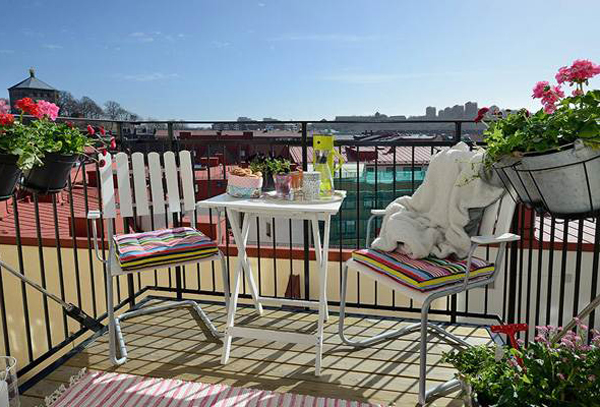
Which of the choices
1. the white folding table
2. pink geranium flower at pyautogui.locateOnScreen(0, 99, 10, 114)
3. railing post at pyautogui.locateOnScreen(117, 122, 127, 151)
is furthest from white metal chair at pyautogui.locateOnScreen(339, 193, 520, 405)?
railing post at pyautogui.locateOnScreen(117, 122, 127, 151)

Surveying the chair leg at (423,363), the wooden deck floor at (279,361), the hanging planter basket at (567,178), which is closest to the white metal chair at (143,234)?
the wooden deck floor at (279,361)

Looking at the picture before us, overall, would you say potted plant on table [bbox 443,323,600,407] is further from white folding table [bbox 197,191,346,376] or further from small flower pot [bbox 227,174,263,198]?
small flower pot [bbox 227,174,263,198]

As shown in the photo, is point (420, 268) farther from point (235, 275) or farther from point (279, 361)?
point (235, 275)

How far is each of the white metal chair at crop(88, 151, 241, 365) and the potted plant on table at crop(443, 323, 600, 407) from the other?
1572mm

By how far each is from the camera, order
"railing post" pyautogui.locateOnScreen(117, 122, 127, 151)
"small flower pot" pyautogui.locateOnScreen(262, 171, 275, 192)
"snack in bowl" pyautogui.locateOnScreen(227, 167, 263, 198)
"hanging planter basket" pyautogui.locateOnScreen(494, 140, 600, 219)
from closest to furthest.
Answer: "hanging planter basket" pyautogui.locateOnScreen(494, 140, 600, 219) < "snack in bowl" pyautogui.locateOnScreen(227, 167, 263, 198) < "small flower pot" pyautogui.locateOnScreen(262, 171, 275, 192) < "railing post" pyautogui.locateOnScreen(117, 122, 127, 151)

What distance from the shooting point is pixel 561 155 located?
4.03 ft

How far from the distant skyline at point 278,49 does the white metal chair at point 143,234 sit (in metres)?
7.95

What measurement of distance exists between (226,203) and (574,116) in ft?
5.01

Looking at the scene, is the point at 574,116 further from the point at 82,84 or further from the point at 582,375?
the point at 82,84

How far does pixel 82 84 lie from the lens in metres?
36.8

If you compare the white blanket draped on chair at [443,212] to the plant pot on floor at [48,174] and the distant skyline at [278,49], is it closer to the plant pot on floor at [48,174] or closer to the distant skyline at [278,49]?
the plant pot on floor at [48,174]

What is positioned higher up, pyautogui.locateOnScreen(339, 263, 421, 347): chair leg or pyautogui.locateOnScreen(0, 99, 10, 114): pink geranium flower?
pyautogui.locateOnScreen(0, 99, 10, 114): pink geranium flower

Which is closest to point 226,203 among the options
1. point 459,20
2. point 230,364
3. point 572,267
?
point 230,364

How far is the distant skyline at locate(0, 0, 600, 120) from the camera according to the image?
14.8 meters
